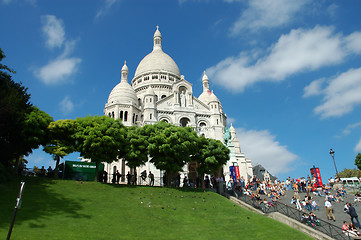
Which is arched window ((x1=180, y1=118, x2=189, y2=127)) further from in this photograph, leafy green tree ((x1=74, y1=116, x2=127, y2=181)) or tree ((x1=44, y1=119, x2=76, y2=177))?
tree ((x1=44, y1=119, x2=76, y2=177))

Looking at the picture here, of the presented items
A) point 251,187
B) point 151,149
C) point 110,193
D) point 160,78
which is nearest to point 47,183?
point 110,193

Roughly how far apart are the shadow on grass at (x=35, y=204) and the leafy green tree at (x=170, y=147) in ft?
35.0

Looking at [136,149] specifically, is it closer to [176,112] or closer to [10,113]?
[10,113]

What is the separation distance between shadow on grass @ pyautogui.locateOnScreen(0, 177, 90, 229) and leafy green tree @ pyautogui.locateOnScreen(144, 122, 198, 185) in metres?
10.7

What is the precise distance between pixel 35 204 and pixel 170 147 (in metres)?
14.4

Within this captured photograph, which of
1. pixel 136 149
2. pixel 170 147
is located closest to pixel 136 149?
pixel 136 149

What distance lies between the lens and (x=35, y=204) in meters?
16.6

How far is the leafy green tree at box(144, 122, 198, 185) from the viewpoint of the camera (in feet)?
92.5

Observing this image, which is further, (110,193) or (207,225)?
(110,193)

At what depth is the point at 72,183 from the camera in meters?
23.5

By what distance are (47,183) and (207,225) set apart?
13.9 metres

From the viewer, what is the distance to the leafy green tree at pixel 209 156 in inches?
1223

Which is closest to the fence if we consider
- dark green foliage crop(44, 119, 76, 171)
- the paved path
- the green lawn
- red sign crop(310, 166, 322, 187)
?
the paved path

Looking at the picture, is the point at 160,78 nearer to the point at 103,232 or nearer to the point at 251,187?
the point at 251,187
